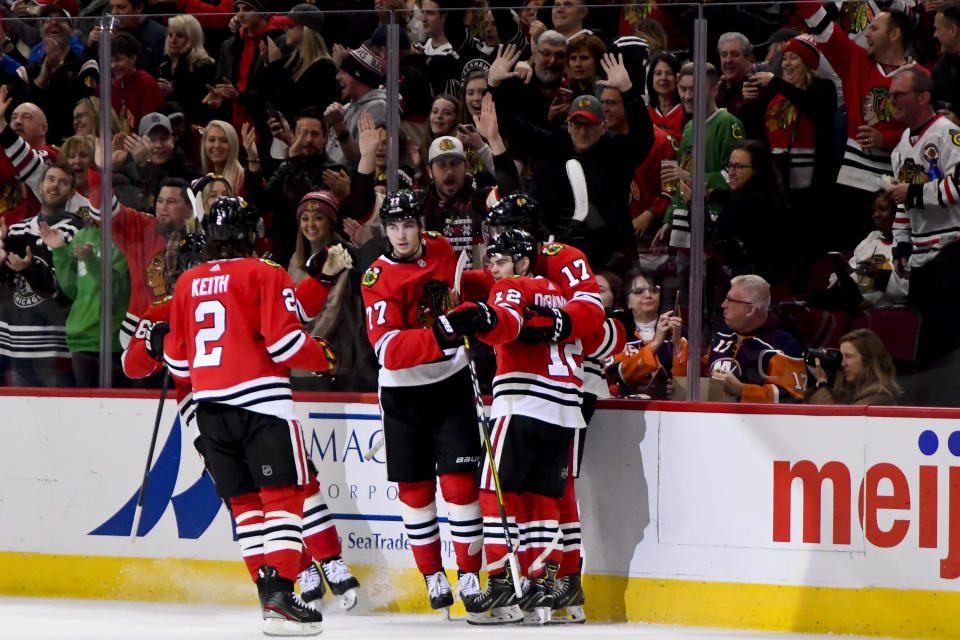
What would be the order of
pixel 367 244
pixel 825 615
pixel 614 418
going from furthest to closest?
pixel 367 244
pixel 614 418
pixel 825 615

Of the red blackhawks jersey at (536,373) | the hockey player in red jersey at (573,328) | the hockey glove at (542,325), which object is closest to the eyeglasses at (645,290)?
the hockey player in red jersey at (573,328)

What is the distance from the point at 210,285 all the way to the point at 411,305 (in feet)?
2.29

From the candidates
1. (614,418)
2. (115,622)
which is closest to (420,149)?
(614,418)

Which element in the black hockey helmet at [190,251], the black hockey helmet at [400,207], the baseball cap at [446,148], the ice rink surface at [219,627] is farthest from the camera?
the black hockey helmet at [190,251]

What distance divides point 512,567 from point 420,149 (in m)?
1.62

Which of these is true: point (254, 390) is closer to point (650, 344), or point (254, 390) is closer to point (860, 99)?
point (650, 344)

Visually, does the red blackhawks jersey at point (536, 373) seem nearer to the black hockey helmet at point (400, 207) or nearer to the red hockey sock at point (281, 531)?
the black hockey helmet at point (400, 207)

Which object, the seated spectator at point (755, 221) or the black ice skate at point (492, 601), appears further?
the seated spectator at point (755, 221)

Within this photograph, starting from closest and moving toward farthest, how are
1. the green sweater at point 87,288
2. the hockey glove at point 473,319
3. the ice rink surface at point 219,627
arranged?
the hockey glove at point 473,319
the ice rink surface at point 219,627
the green sweater at point 87,288

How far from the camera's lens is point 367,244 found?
5.31 m

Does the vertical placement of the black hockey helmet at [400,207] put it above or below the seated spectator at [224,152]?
below

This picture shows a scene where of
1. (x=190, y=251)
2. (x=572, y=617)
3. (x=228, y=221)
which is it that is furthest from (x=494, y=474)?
(x=190, y=251)

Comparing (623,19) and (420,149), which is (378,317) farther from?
(623,19)

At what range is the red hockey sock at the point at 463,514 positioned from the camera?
4.77 meters
